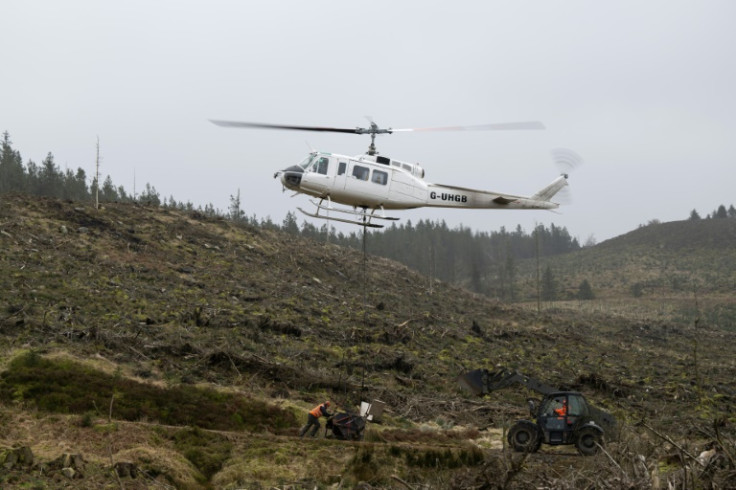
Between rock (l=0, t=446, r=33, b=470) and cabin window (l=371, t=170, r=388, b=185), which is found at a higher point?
cabin window (l=371, t=170, r=388, b=185)

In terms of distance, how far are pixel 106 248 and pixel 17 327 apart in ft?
56.2

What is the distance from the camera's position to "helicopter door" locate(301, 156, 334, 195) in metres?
18.4

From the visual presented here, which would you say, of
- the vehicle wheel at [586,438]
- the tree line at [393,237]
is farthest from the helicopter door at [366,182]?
the tree line at [393,237]

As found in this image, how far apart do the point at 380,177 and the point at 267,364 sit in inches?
375

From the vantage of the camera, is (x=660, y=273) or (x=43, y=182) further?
(x=660, y=273)

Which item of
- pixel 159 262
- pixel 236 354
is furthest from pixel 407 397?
pixel 159 262

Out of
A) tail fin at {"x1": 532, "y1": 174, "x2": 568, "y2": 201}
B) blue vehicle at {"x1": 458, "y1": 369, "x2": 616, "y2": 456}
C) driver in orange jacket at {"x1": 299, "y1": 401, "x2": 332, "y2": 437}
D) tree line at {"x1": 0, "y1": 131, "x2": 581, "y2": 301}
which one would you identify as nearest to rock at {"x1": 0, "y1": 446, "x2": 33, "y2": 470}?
driver in orange jacket at {"x1": 299, "y1": 401, "x2": 332, "y2": 437}

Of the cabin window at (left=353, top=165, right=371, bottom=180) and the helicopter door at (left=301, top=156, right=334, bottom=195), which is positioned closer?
the helicopter door at (left=301, top=156, right=334, bottom=195)

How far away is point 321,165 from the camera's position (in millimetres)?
18469

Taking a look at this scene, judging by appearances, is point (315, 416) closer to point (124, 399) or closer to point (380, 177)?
point (124, 399)

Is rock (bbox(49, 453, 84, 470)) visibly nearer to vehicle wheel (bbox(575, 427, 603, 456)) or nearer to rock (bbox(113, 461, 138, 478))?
rock (bbox(113, 461, 138, 478))

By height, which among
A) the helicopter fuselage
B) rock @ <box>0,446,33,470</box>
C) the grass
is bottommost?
rock @ <box>0,446,33,470</box>

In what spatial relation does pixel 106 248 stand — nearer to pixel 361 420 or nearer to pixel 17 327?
pixel 17 327

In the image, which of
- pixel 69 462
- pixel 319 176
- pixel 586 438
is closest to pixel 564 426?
pixel 586 438
